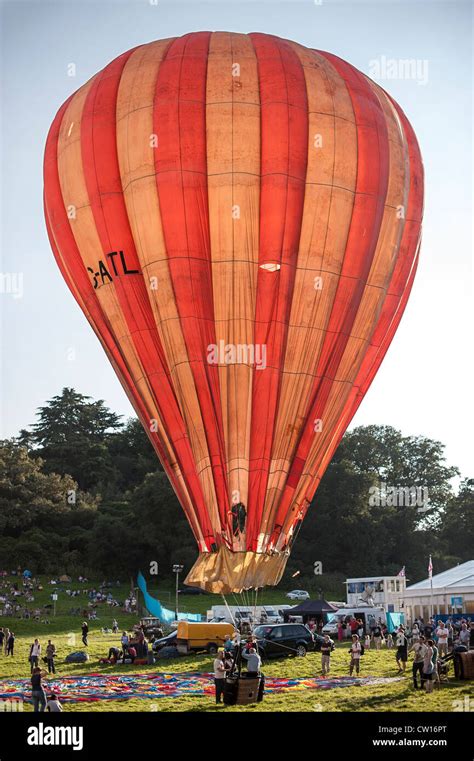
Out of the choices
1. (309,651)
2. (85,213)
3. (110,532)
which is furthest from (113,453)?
(85,213)

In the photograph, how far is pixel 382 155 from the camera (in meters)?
18.4

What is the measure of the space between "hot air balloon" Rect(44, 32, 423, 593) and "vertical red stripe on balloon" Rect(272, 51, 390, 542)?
0.03 m

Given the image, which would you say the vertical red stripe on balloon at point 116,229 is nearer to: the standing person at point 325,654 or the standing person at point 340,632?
the standing person at point 325,654

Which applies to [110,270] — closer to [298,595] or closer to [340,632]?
[340,632]

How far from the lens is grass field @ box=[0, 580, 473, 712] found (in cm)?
1622

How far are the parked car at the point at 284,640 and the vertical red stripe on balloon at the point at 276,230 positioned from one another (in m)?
9.80

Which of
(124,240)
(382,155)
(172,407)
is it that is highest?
(382,155)

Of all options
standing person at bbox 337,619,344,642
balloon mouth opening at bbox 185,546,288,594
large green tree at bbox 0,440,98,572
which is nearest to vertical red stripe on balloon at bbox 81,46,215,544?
balloon mouth opening at bbox 185,546,288,594

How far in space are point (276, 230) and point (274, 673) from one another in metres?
10.4

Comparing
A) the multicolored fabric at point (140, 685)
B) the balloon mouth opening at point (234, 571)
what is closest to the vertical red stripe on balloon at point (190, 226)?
the balloon mouth opening at point (234, 571)

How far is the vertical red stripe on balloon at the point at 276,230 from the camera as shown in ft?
56.2
